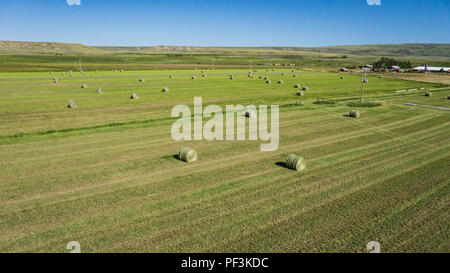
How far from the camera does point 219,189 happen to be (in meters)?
15.9

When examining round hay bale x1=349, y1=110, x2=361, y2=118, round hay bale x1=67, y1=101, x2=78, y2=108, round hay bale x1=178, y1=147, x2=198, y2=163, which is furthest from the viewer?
round hay bale x1=67, y1=101, x2=78, y2=108

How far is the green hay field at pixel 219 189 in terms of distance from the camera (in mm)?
11641

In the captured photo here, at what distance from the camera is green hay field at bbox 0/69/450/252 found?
1164 cm

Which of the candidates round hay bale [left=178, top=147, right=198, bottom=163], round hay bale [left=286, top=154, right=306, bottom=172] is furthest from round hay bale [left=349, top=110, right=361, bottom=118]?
round hay bale [left=178, top=147, right=198, bottom=163]

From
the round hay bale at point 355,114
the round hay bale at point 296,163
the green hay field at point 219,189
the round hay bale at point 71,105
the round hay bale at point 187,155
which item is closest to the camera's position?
the green hay field at point 219,189

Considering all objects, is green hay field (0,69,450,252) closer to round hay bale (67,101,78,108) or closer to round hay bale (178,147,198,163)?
round hay bale (178,147,198,163)

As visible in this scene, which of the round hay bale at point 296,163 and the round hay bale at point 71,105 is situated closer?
the round hay bale at point 296,163

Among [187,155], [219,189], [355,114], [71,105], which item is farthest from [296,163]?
→ [71,105]

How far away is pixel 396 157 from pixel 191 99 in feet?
101

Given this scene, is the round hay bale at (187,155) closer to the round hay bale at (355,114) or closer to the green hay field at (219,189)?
the green hay field at (219,189)

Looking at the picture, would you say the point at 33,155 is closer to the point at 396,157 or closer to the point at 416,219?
the point at 416,219

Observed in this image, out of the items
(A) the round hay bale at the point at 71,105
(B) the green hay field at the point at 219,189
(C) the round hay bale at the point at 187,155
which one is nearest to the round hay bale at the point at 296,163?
(B) the green hay field at the point at 219,189
